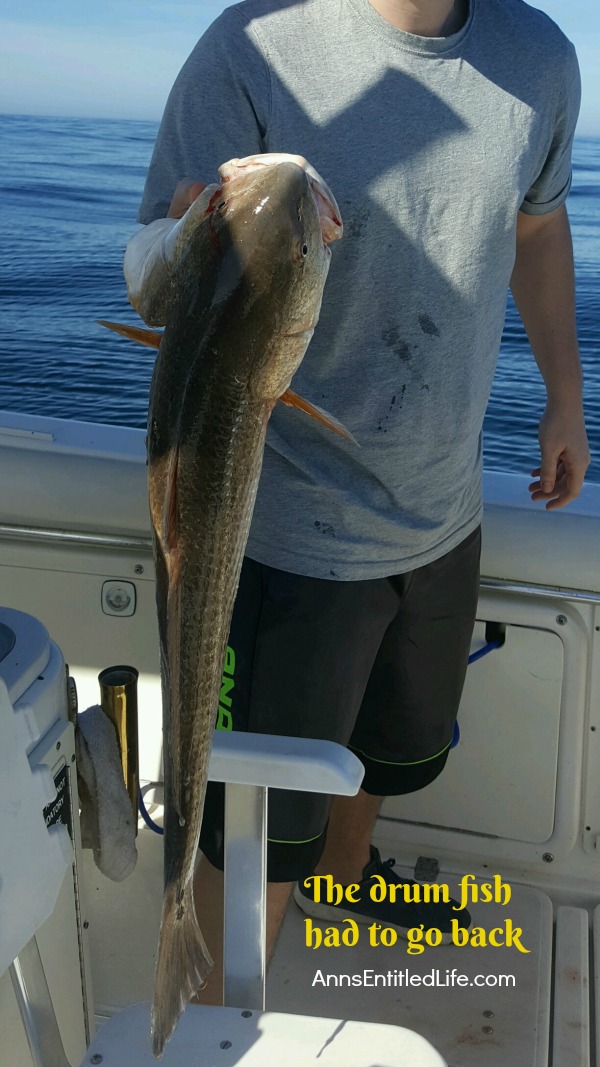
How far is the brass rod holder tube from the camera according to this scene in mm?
1896

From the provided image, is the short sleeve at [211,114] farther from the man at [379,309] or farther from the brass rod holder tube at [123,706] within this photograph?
the brass rod holder tube at [123,706]

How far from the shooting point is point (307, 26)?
5.44 feet

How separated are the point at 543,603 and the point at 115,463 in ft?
3.83

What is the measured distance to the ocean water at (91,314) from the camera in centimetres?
832

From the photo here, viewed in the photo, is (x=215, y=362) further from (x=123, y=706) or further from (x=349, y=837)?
(x=349, y=837)

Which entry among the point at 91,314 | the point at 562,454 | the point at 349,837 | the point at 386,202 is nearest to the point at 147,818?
the point at 349,837

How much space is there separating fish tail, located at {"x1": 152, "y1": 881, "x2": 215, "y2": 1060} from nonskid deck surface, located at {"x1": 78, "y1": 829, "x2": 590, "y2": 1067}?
1.10m

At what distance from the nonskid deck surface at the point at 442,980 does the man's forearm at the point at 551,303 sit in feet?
4.54

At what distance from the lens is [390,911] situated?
257 centimetres

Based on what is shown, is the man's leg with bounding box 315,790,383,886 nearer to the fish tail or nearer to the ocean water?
the fish tail

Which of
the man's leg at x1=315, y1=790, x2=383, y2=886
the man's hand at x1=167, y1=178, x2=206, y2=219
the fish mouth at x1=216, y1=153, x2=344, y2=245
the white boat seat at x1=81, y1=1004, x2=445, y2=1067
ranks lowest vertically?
the man's leg at x1=315, y1=790, x2=383, y2=886

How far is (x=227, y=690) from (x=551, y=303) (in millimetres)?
1093

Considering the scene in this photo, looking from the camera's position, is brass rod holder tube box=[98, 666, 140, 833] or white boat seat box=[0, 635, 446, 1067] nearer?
white boat seat box=[0, 635, 446, 1067]

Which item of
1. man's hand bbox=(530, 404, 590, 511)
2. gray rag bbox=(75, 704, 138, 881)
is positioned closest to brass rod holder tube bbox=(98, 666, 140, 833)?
gray rag bbox=(75, 704, 138, 881)
